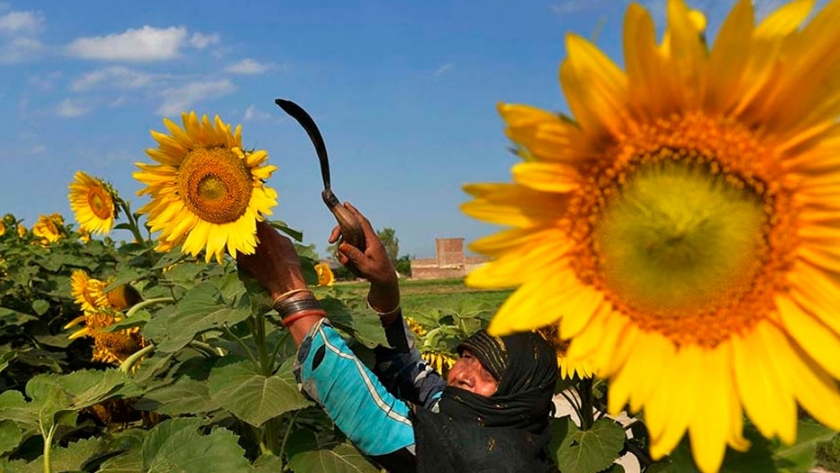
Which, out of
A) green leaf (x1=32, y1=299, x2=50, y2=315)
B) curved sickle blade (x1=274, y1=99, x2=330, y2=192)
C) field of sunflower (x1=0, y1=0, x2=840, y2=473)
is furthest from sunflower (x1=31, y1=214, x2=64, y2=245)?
field of sunflower (x1=0, y1=0, x2=840, y2=473)

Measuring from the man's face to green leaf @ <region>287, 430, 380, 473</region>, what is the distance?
1.64 feet

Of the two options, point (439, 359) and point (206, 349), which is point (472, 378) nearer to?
point (439, 359)

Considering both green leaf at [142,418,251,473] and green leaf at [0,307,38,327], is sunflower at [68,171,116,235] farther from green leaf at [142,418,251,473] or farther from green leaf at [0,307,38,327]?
green leaf at [142,418,251,473]

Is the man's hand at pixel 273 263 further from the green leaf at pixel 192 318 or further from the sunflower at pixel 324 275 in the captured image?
the sunflower at pixel 324 275

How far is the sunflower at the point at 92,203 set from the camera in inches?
157

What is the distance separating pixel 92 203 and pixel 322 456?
228 centimetres

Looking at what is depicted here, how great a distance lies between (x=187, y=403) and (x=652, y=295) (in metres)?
1.88

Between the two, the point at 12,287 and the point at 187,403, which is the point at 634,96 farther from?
the point at 12,287

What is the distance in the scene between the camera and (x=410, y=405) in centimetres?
211

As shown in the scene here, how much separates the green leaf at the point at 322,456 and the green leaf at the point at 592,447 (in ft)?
2.42

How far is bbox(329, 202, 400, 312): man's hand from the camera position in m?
2.07

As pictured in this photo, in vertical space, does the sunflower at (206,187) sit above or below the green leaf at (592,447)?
above

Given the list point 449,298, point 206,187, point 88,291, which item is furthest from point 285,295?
point 449,298

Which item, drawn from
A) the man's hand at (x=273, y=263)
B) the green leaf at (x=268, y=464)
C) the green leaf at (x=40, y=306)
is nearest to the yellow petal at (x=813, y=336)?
the man's hand at (x=273, y=263)
